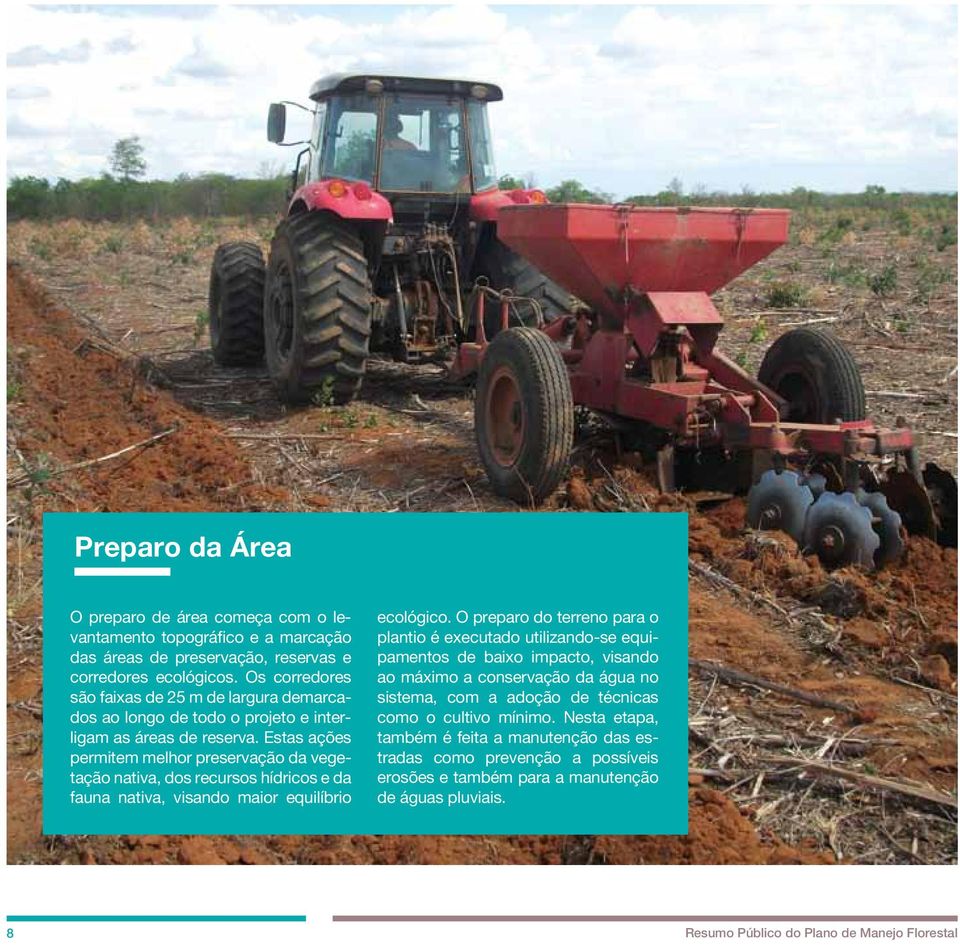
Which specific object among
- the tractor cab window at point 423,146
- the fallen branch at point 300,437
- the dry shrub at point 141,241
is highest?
the dry shrub at point 141,241

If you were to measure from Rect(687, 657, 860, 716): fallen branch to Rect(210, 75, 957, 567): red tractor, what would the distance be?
120 centimetres

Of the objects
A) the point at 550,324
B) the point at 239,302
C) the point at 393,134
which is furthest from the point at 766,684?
the point at 239,302

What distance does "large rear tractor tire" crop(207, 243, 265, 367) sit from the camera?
1026cm

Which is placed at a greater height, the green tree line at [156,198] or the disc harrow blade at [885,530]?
the green tree line at [156,198]

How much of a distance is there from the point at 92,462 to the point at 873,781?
5030 millimetres

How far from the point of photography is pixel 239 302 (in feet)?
33.7

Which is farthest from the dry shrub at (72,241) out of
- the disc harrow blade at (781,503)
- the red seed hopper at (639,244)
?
the disc harrow blade at (781,503)

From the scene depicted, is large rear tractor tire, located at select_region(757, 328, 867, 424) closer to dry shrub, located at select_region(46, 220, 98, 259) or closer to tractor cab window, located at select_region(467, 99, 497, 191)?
tractor cab window, located at select_region(467, 99, 497, 191)

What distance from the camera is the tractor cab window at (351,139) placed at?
29.1 feet

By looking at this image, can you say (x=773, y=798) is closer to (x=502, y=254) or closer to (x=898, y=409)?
(x=898, y=409)

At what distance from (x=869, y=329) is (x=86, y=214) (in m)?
37.7

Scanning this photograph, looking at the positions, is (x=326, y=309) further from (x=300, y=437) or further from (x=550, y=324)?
(x=550, y=324)

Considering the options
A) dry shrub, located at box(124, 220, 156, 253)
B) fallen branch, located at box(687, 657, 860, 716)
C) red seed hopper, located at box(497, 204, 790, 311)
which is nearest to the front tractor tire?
red seed hopper, located at box(497, 204, 790, 311)
